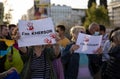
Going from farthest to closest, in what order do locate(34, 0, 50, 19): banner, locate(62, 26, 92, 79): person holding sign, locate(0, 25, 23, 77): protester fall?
locate(34, 0, 50, 19): banner < locate(62, 26, 92, 79): person holding sign < locate(0, 25, 23, 77): protester

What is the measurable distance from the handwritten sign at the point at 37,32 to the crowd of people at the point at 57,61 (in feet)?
0.34

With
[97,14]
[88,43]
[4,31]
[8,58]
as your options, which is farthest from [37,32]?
[97,14]

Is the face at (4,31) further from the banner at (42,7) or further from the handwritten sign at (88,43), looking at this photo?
the banner at (42,7)

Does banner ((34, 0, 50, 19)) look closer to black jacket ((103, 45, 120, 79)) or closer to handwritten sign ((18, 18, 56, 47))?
black jacket ((103, 45, 120, 79))

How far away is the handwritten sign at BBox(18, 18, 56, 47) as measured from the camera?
6.66m

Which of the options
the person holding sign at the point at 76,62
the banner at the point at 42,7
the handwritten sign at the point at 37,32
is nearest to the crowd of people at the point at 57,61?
the person holding sign at the point at 76,62

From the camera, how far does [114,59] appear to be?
7555mm

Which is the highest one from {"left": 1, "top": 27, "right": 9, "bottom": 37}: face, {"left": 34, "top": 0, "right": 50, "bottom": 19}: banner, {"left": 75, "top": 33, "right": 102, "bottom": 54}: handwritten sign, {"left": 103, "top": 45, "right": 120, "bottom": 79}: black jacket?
{"left": 34, "top": 0, "right": 50, "bottom": 19}: banner

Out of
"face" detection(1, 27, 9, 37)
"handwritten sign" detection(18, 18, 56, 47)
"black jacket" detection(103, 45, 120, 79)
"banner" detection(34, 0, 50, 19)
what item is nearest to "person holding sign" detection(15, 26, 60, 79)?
"handwritten sign" detection(18, 18, 56, 47)

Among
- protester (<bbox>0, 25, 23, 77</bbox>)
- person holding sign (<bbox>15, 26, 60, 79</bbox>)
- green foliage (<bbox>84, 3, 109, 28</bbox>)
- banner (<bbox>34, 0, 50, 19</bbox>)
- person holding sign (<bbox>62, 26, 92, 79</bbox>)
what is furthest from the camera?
green foliage (<bbox>84, 3, 109, 28</bbox>)

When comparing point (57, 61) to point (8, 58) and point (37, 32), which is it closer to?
point (37, 32)

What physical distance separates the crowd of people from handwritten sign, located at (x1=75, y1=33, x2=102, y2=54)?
0.28 ft

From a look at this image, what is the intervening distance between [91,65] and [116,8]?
8312cm

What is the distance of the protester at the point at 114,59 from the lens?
295 inches
